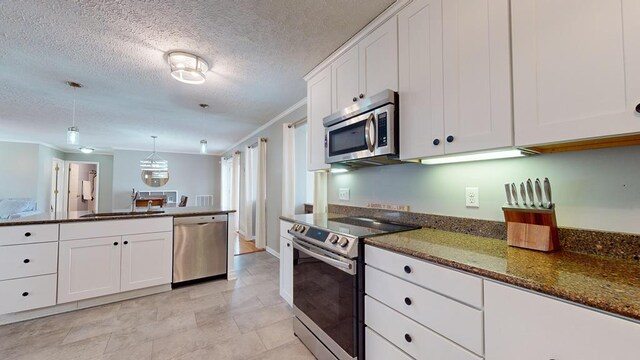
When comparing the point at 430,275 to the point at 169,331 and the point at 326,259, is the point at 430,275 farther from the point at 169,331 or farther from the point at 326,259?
the point at 169,331

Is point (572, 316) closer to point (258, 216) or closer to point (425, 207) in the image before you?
point (425, 207)

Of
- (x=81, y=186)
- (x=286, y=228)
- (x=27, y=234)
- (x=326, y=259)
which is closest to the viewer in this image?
(x=326, y=259)

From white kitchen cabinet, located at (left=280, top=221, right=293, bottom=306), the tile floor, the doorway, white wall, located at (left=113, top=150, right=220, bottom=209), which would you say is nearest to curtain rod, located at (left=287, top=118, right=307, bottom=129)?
white kitchen cabinet, located at (left=280, top=221, right=293, bottom=306)

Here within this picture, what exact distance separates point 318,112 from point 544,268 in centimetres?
194

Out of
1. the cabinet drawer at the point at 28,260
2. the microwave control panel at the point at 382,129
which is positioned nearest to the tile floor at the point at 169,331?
the cabinet drawer at the point at 28,260

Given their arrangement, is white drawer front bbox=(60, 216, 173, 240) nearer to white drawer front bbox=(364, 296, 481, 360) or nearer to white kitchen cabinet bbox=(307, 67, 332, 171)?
white kitchen cabinet bbox=(307, 67, 332, 171)

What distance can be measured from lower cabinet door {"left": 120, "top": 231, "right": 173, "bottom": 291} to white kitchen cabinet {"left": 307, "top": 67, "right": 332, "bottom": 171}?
1910 mm

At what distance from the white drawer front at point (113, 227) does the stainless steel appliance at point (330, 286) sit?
5.82 feet

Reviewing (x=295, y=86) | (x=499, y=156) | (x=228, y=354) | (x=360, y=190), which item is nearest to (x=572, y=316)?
(x=499, y=156)

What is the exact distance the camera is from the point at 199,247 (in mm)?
2980

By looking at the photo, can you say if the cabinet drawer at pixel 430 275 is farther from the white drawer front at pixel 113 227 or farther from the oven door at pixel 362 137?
the white drawer front at pixel 113 227

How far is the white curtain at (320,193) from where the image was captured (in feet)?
9.05

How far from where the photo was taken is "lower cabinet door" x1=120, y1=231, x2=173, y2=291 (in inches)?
99.7

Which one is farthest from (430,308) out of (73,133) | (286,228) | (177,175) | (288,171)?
(177,175)
